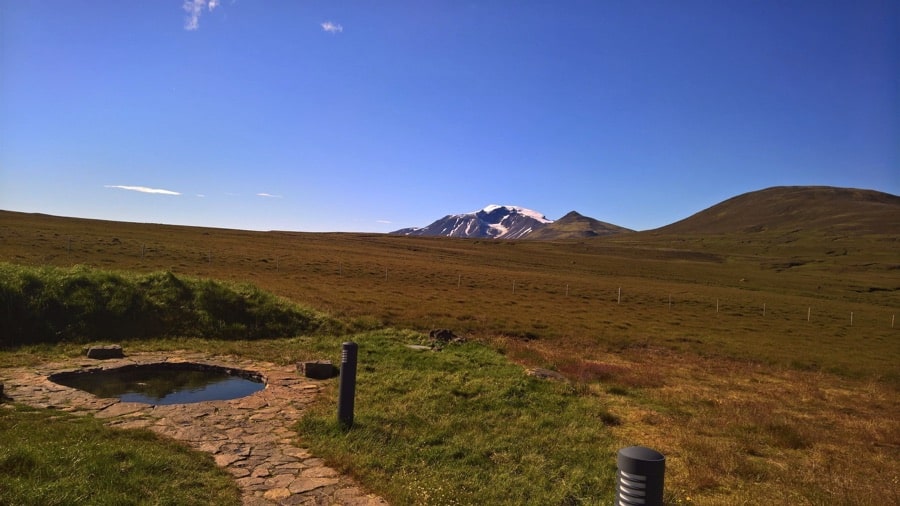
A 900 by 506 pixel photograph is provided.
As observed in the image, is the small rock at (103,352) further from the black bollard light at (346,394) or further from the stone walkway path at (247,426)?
the black bollard light at (346,394)

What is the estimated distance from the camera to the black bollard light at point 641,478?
4020 millimetres

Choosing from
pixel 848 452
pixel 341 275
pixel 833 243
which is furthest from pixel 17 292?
pixel 833 243

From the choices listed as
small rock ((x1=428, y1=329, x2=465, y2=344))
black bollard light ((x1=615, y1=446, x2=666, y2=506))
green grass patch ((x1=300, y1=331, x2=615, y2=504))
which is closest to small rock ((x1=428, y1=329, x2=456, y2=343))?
Answer: small rock ((x1=428, y1=329, x2=465, y2=344))

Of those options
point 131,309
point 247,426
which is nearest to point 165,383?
point 247,426

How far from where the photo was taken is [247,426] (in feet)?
28.5

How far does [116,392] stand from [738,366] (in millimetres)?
21120

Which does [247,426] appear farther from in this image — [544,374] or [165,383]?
[544,374]

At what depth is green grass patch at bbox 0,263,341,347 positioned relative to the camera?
14281 millimetres

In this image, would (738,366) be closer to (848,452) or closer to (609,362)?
(609,362)

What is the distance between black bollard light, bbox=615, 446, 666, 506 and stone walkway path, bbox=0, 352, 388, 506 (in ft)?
10.4

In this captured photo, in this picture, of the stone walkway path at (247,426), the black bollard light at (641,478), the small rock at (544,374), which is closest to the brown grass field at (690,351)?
the small rock at (544,374)

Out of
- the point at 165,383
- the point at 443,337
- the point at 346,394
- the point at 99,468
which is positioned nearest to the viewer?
the point at 99,468

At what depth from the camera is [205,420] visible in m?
8.80

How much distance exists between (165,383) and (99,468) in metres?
6.32
